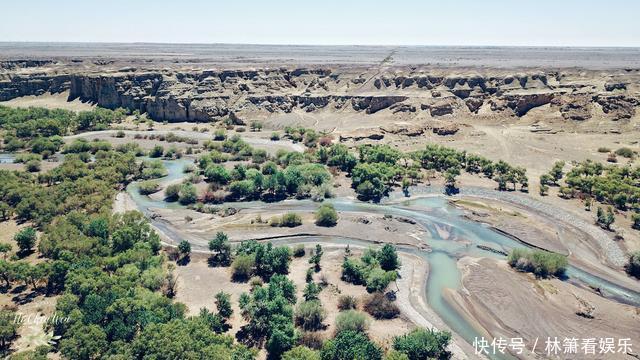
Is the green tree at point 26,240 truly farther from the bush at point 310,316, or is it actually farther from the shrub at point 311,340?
the shrub at point 311,340

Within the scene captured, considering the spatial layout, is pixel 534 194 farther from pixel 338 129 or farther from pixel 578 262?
pixel 338 129

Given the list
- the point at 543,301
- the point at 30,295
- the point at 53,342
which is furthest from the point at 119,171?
the point at 543,301

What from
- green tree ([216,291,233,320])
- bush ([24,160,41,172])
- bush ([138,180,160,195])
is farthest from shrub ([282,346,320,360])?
bush ([24,160,41,172])

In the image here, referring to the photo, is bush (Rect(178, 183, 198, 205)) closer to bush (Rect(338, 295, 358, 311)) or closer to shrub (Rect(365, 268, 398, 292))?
shrub (Rect(365, 268, 398, 292))

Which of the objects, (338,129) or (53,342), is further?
(338,129)

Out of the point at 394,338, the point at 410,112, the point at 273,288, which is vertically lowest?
the point at 394,338
